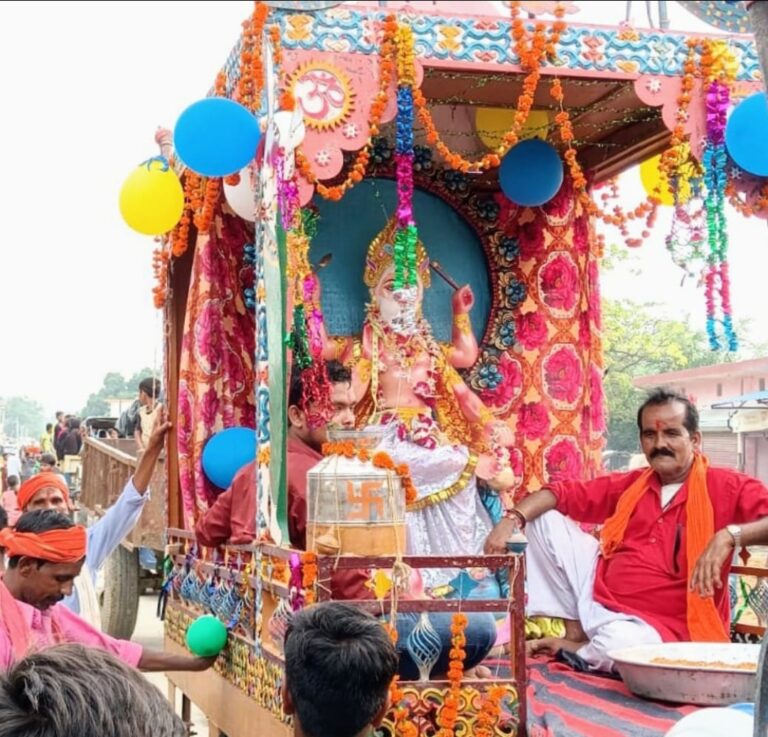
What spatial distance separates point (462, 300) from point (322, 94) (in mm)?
2163

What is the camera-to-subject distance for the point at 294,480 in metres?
4.58

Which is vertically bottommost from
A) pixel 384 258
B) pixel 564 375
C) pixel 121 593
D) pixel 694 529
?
pixel 121 593

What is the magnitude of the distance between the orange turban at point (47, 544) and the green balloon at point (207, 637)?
5.72 ft

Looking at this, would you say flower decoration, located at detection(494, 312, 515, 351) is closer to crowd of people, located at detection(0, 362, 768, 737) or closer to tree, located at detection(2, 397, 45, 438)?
crowd of people, located at detection(0, 362, 768, 737)

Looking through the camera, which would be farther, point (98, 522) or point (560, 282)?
point (560, 282)

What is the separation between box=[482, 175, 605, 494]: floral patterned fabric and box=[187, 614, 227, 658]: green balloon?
236 centimetres

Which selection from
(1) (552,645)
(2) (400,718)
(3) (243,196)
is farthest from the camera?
(3) (243,196)

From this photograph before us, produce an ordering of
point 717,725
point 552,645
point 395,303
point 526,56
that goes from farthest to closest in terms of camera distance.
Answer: point 395,303 → point 552,645 → point 526,56 → point 717,725

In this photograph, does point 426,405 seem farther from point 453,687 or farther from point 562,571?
point 453,687

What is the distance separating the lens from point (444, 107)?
6160mm

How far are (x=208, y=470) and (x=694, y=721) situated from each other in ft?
14.0

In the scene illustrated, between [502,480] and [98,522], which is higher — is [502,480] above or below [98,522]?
above

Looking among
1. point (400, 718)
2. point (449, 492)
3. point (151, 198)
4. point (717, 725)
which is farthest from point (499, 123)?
point (717, 725)

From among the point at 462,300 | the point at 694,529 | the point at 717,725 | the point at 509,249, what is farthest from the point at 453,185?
the point at 717,725
